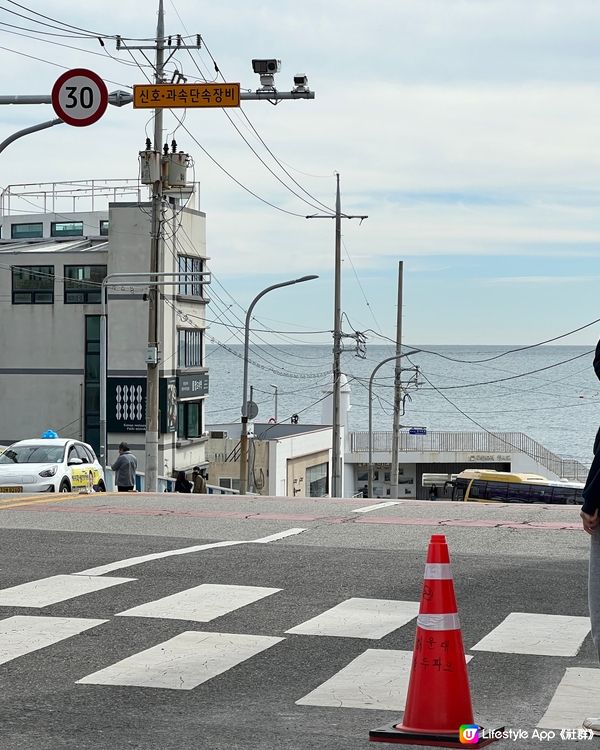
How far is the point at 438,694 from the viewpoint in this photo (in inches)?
227

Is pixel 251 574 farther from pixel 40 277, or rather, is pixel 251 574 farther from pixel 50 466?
pixel 40 277

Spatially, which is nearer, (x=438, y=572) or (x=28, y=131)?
(x=438, y=572)

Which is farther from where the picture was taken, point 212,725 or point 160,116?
point 160,116

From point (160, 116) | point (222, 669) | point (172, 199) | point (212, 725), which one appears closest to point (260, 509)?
point (222, 669)

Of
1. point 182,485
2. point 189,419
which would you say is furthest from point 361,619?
point 189,419

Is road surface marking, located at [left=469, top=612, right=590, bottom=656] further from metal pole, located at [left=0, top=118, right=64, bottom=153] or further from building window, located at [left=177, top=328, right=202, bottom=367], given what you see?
building window, located at [left=177, top=328, right=202, bottom=367]

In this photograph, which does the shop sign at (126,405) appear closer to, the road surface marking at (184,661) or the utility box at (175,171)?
the utility box at (175,171)

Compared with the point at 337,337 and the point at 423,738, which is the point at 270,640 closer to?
the point at 423,738

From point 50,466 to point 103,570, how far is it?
1498 cm

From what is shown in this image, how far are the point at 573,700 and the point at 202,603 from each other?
3499mm

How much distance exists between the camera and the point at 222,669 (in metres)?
7.36

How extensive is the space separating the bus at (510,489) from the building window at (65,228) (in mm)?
53026

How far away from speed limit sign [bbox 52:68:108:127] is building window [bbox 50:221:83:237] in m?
73.7

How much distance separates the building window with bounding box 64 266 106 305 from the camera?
2277 inches
